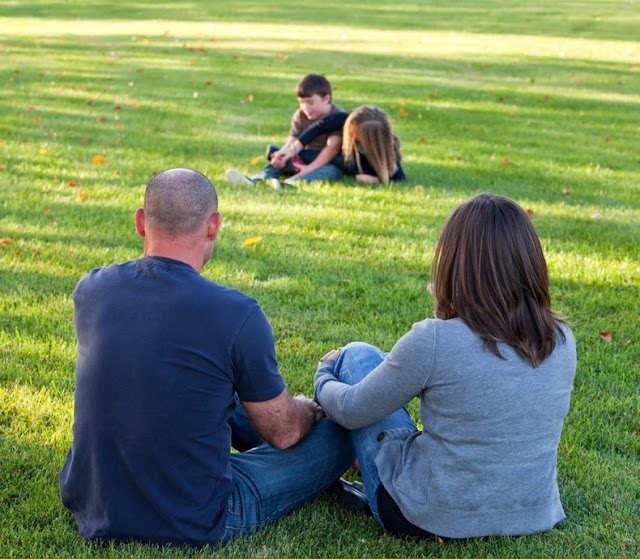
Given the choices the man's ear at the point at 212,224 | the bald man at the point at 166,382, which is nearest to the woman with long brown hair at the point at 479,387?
the bald man at the point at 166,382

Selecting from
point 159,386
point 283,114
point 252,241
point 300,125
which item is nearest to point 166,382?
point 159,386

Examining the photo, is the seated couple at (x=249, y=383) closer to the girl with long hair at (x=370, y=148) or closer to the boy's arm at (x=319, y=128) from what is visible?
the girl with long hair at (x=370, y=148)

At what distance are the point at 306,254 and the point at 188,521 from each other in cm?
359

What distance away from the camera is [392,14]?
27391 mm

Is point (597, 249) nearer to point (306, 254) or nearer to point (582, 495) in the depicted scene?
point (306, 254)

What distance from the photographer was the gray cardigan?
2848 millimetres

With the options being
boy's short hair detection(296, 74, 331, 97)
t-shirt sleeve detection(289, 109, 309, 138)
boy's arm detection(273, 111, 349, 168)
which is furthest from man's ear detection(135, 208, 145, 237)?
t-shirt sleeve detection(289, 109, 309, 138)

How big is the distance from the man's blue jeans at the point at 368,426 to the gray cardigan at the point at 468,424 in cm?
9

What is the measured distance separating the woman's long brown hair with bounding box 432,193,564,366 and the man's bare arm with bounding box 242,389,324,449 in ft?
2.04

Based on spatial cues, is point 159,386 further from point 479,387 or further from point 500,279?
point 500,279

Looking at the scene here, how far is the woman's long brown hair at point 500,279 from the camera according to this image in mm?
2846

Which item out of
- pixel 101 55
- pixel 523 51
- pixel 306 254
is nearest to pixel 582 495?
pixel 306 254

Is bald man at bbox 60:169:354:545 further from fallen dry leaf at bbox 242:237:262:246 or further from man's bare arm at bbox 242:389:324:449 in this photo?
fallen dry leaf at bbox 242:237:262:246

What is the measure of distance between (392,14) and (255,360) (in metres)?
25.9
